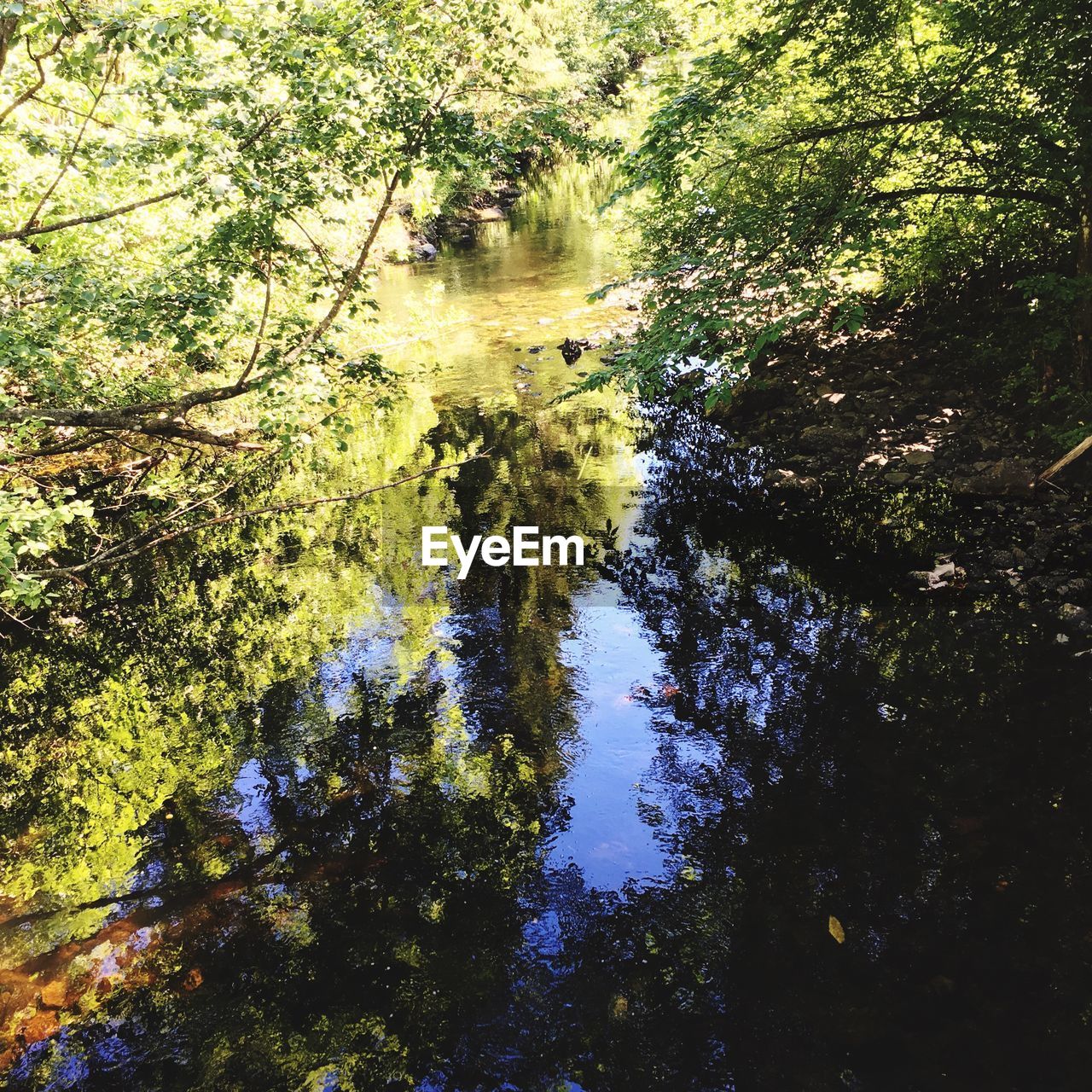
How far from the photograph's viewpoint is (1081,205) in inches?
406

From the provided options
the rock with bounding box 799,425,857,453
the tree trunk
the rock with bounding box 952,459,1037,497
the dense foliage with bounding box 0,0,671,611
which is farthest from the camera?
the rock with bounding box 799,425,857,453

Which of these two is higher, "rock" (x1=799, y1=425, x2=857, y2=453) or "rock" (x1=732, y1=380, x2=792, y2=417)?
"rock" (x1=732, y1=380, x2=792, y2=417)

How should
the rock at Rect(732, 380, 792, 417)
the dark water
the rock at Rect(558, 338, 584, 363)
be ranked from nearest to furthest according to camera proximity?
1. the dark water
2. the rock at Rect(732, 380, 792, 417)
3. the rock at Rect(558, 338, 584, 363)

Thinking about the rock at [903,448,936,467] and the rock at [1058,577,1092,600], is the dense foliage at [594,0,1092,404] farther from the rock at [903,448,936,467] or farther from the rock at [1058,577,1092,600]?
the rock at [1058,577,1092,600]

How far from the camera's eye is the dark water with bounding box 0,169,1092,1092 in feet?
18.0

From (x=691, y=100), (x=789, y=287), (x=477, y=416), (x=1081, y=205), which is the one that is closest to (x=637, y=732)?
(x=789, y=287)

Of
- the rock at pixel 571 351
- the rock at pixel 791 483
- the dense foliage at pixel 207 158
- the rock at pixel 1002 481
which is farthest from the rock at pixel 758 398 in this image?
the dense foliage at pixel 207 158

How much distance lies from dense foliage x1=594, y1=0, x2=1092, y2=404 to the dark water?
388 cm

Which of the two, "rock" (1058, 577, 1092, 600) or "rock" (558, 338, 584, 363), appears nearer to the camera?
"rock" (1058, 577, 1092, 600)

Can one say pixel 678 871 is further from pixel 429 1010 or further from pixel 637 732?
pixel 429 1010

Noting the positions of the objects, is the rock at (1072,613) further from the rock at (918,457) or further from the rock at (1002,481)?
the rock at (918,457)

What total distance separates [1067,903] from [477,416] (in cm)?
1571

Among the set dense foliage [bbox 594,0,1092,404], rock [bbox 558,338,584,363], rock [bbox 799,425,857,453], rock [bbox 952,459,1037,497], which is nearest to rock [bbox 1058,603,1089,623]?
rock [bbox 952,459,1037,497]

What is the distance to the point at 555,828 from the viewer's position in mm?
7426
